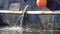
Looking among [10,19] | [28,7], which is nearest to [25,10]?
[28,7]

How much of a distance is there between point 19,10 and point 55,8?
82 cm

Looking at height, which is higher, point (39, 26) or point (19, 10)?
point (19, 10)

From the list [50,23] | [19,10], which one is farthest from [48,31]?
[19,10]

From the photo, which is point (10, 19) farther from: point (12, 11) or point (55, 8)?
point (55, 8)

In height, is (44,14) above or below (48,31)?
above

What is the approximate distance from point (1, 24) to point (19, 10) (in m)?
0.53

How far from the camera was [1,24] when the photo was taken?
4.47 meters

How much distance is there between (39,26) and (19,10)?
1.94 ft

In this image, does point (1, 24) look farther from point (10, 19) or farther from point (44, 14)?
point (44, 14)

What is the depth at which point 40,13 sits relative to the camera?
4320 mm

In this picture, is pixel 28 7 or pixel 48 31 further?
pixel 28 7

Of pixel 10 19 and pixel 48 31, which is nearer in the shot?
pixel 48 31

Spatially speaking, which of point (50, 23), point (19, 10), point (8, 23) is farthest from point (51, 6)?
point (8, 23)

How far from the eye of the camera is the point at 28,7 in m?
4.42
